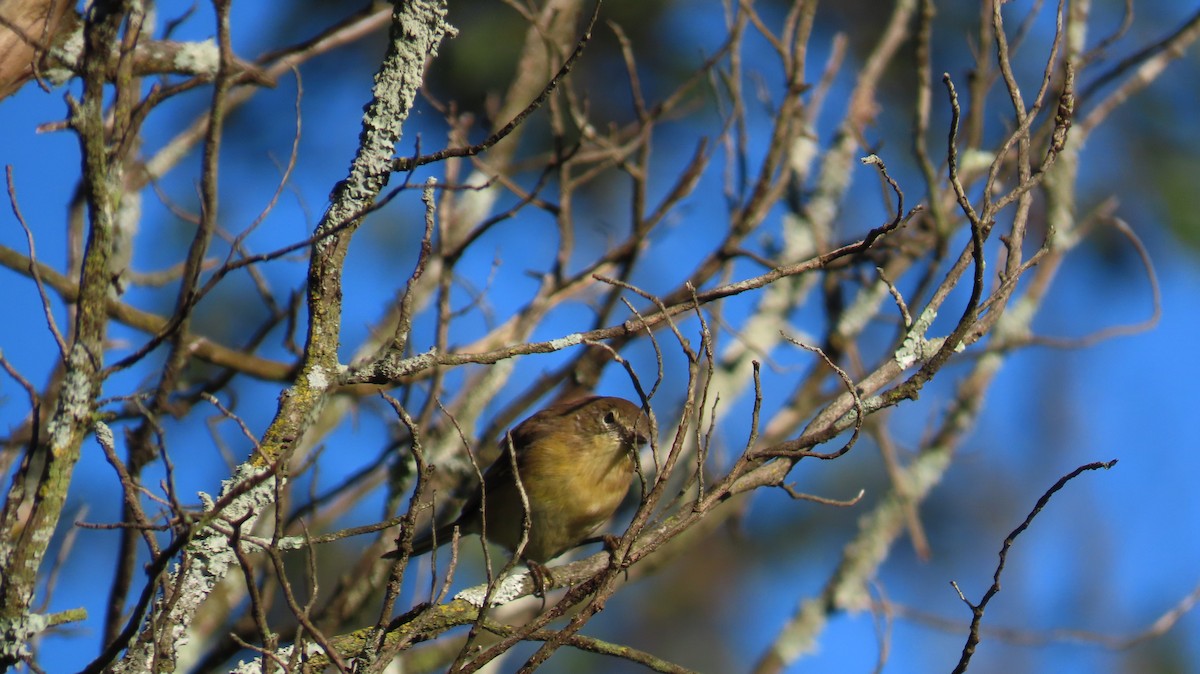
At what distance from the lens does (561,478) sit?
4.27 metres

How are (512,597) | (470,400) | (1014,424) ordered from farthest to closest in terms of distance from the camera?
(1014,424), (470,400), (512,597)

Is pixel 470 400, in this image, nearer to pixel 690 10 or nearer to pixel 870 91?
pixel 870 91

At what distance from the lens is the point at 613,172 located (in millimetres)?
8906

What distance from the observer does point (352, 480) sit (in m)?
4.27

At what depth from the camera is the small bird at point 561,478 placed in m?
4.24

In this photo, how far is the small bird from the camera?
13.9 ft

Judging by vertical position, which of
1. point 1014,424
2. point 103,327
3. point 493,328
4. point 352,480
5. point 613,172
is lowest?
point 103,327

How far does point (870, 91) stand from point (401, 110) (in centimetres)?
350

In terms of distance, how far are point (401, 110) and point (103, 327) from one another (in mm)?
706

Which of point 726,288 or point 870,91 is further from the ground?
point 870,91

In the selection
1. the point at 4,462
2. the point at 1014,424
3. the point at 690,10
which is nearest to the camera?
the point at 4,462

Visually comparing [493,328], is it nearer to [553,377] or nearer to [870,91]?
[553,377]

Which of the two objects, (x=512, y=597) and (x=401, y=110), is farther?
(x=512, y=597)

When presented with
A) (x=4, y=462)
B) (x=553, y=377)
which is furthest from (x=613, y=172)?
(x=4, y=462)
